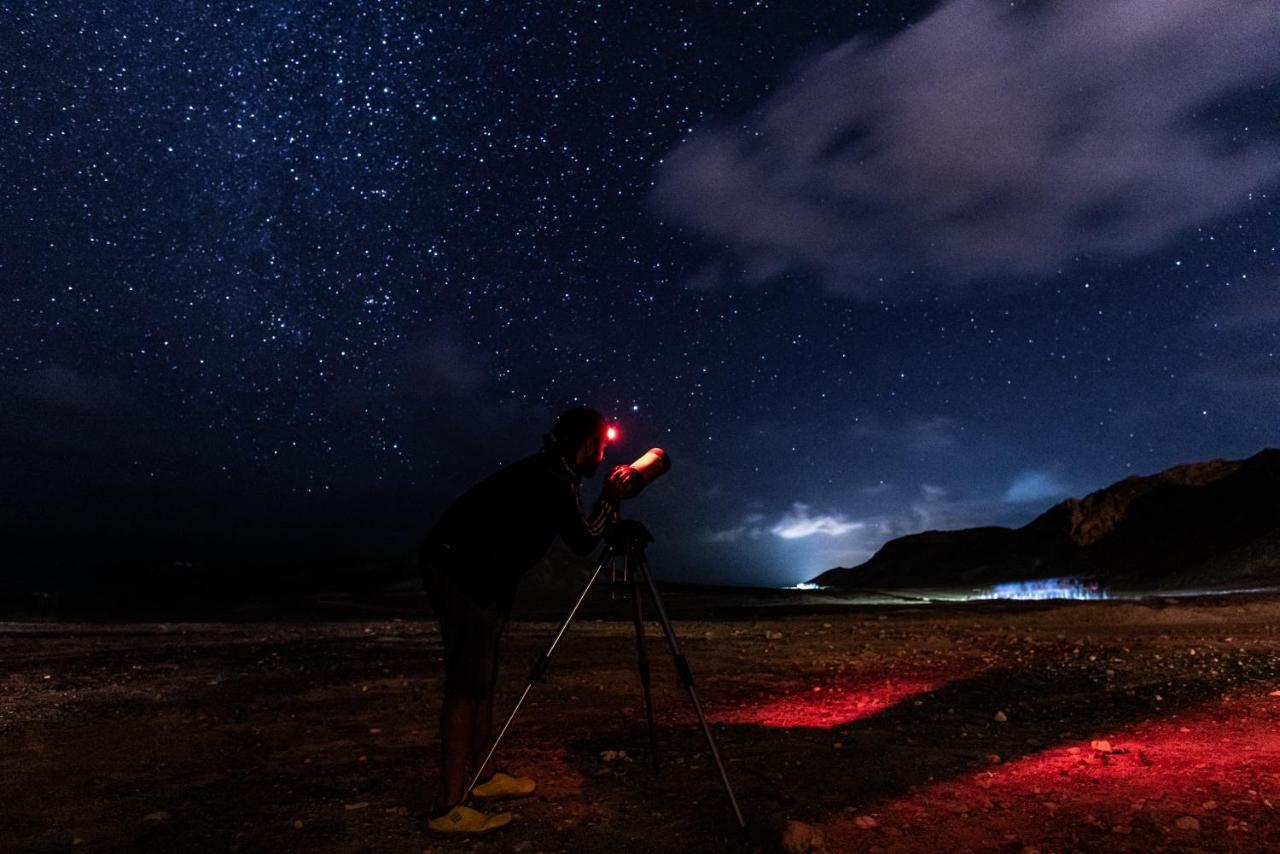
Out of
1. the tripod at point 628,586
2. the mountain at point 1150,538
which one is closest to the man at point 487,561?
the tripod at point 628,586

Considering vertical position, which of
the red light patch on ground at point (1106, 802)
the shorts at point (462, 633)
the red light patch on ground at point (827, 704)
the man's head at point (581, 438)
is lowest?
the red light patch on ground at point (827, 704)

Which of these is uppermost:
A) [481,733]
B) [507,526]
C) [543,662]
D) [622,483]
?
[622,483]

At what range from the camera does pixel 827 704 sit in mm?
7863

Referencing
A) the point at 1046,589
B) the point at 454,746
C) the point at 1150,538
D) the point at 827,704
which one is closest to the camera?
the point at 454,746

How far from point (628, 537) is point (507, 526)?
80 cm

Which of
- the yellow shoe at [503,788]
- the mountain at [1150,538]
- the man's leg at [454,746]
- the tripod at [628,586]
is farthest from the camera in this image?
the mountain at [1150,538]

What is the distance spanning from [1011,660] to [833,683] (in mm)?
3318

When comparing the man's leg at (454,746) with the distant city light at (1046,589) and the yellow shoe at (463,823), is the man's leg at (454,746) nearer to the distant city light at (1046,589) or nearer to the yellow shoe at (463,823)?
the yellow shoe at (463,823)

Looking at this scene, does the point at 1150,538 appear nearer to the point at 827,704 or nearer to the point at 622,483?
the point at 827,704

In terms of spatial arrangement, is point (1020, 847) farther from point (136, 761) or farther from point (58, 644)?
point (58, 644)

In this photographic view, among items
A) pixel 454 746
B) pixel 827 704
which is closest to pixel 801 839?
pixel 454 746

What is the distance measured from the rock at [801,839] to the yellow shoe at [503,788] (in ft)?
5.52

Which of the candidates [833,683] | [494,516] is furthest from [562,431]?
[833,683]

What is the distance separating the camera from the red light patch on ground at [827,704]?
23.1 feet
